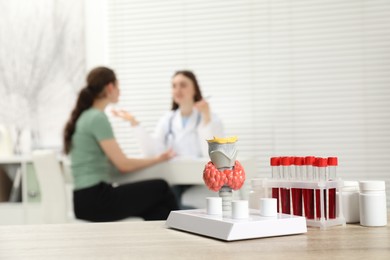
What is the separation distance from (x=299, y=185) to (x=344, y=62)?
3.49 meters

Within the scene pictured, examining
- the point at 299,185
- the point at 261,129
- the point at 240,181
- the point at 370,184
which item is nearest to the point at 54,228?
the point at 240,181

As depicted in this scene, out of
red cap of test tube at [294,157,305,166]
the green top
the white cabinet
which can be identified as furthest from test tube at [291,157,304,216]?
the white cabinet

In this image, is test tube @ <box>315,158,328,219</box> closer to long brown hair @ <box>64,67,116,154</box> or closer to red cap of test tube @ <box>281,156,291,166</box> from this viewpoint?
red cap of test tube @ <box>281,156,291,166</box>

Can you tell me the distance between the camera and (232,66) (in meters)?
4.81

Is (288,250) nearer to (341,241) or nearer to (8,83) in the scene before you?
(341,241)

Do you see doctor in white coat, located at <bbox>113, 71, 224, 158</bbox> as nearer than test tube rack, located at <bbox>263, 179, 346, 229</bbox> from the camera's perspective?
No

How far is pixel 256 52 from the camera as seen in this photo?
4.78 m

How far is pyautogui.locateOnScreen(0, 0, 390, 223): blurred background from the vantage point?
181 inches

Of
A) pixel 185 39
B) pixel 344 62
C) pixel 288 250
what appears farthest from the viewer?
pixel 185 39

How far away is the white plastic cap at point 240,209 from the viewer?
4.02 feet

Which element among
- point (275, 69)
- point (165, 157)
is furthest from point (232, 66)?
point (165, 157)

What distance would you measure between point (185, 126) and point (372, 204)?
3.02 metres

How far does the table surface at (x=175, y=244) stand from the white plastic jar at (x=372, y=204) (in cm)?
2

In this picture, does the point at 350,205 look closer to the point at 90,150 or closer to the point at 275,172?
the point at 275,172
